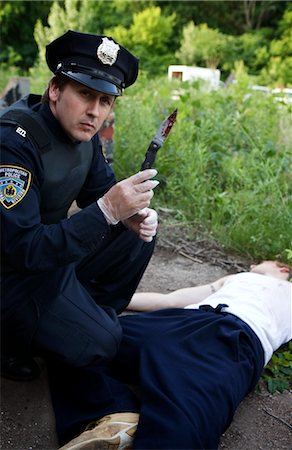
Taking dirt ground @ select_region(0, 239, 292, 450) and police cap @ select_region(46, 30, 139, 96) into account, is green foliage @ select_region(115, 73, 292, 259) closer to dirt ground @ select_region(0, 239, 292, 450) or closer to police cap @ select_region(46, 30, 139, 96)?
dirt ground @ select_region(0, 239, 292, 450)

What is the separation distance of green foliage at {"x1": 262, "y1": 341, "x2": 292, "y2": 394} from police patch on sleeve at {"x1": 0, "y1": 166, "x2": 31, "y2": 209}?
4.19ft

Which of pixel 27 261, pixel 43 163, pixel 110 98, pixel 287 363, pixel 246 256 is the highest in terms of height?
pixel 110 98

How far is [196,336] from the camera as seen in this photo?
216cm

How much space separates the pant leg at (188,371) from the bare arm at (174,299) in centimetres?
36

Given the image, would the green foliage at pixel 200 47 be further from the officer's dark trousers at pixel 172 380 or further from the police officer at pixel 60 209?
the officer's dark trousers at pixel 172 380

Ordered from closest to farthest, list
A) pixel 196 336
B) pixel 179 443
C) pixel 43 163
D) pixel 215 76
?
pixel 179 443 → pixel 43 163 → pixel 196 336 → pixel 215 76

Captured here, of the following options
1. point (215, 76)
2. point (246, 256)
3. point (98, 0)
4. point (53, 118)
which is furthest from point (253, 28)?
point (53, 118)

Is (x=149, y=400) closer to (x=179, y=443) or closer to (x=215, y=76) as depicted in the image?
(x=179, y=443)

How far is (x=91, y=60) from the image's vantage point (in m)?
2.03

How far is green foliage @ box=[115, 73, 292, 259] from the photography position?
12.4ft

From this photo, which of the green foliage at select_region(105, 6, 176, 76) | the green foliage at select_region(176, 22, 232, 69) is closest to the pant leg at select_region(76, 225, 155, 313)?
the green foliage at select_region(176, 22, 232, 69)

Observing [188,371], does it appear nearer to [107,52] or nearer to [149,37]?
[107,52]

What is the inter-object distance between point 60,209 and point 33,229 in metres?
0.35

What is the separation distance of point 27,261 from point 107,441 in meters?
0.60
